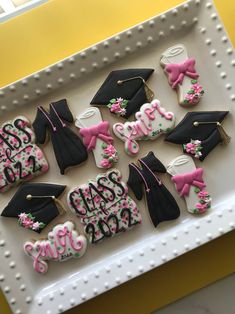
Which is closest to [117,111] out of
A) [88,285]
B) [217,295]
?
[88,285]

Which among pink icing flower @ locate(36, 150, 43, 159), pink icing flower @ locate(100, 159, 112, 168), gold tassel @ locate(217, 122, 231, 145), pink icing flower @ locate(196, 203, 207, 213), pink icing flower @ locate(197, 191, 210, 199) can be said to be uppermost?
pink icing flower @ locate(36, 150, 43, 159)

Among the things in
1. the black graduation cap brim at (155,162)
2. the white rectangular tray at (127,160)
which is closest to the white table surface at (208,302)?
the white rectangular tray at (127,160)

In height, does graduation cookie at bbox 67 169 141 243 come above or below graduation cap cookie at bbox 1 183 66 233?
below

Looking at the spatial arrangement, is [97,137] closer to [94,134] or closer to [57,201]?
[94,134]

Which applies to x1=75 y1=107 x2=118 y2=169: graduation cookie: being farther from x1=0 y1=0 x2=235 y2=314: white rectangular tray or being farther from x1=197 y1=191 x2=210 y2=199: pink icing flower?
x1=197 y1=191 x2=210 y2=199: pink icing flower

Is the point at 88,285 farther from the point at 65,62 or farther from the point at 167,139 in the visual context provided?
the point at 65,62

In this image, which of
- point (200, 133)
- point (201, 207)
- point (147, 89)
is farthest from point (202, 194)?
point (147, 89)

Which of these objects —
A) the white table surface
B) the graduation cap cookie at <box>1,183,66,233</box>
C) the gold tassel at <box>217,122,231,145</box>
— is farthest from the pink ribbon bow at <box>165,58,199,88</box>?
the white table surface
